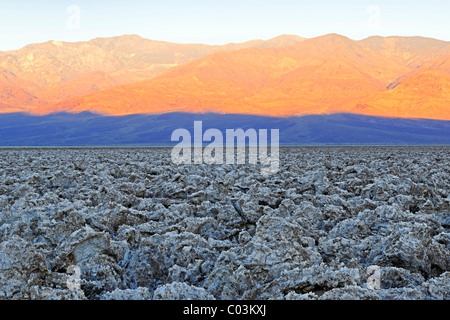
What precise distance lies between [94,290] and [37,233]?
1.89 m

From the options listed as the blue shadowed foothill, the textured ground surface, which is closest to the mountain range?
the blue shadowed foothill

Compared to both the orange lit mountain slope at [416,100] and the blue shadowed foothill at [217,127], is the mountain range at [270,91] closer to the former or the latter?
the orange lit mountain slope at [416,100]

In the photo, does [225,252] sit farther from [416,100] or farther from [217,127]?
[416,100]

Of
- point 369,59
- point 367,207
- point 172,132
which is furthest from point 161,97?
point 367,207

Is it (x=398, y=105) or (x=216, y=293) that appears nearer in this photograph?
(x=216, y=293)

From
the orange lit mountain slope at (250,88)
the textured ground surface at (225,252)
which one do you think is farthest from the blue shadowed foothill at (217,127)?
the textured ground surface at (225,252)

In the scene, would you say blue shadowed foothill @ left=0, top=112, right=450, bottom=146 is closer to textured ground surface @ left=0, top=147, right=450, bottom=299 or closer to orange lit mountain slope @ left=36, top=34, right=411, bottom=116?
orange lit mountain slope @ left=36, top=34, right=411, bottom=116

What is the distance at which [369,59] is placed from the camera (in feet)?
629

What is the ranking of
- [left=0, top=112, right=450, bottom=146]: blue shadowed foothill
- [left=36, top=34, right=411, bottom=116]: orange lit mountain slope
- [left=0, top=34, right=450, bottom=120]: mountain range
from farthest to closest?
[left=36, top=34, right=411, bottom=116]: orange lit mountain slope < [left=0, top=34, right=450, bottom=120]: mountain range < [left=0, top=112, right=450, bottom=146]: blue shadowed foothill

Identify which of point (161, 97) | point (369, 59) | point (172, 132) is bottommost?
point (172, 132)

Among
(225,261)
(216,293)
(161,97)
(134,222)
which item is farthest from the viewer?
(161,97)

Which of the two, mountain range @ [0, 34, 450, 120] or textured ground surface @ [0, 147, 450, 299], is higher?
mountain range @ [0, 34, 450, 120]

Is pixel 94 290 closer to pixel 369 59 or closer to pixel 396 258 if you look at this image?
pixel 396 258

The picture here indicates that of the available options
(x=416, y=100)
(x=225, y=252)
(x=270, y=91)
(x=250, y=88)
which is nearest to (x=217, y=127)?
(x=270, y=91)
